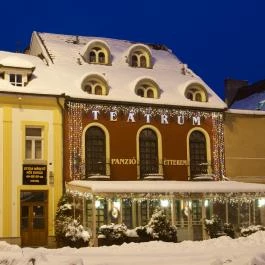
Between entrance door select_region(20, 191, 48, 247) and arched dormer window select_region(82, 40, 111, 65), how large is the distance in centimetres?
739

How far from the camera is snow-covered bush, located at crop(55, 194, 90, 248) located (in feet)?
70.6

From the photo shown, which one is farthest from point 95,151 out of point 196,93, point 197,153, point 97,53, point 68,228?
point 196,93

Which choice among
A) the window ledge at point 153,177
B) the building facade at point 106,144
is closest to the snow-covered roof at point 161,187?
the building facade at point 106,144

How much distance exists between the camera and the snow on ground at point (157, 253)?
13.3m

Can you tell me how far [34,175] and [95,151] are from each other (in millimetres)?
3042

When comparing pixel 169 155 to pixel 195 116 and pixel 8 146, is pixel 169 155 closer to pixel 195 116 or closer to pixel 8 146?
pixel 195 116

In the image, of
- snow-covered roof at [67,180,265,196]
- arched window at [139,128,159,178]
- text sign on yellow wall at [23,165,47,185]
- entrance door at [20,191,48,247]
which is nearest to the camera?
snow-covered roof at [67,180,265,196]

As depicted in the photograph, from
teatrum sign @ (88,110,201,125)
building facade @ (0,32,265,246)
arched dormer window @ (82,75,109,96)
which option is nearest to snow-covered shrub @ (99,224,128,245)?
building facade @ (0,32,265,246)

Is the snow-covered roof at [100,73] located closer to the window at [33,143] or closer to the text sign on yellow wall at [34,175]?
the window at [33,143]

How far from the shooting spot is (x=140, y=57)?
2852cm

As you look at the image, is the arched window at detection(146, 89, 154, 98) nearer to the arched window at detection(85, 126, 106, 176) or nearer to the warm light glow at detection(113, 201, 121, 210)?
the arched window at detection(85, 126, 106, 176)

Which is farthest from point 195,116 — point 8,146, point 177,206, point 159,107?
point 8,146

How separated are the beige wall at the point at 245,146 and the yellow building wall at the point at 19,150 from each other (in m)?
8.43

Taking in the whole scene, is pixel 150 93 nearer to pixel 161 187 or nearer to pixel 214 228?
pixel 161 187
